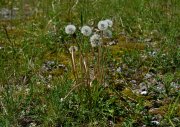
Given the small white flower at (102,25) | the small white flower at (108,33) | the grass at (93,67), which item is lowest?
the grass at (93,67)

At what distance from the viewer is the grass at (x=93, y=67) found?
16.0 ft

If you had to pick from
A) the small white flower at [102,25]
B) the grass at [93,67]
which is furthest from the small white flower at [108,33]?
the grass at [93,67]

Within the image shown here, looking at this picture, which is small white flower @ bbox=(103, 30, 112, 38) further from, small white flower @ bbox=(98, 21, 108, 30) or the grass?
the grass

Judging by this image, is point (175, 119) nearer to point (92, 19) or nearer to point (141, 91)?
point (141, 91)

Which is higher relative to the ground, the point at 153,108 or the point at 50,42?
the point at 50,42

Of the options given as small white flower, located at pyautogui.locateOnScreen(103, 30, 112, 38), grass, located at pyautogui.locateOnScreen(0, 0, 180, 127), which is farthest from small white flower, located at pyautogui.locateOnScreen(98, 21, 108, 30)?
grass, located at pyautogui.locateOnScreen(0, 0, 180, 127)

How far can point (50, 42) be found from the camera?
22.8 ft

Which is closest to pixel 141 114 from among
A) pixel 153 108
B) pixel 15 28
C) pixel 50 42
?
pixel 153 108

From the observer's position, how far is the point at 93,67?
5.94 meters

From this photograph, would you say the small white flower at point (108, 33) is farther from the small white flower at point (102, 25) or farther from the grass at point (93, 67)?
the grass at point (93, 67)

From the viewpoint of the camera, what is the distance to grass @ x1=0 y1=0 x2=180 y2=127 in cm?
487

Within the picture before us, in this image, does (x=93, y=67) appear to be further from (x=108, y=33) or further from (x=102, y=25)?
(x=102, y=25)

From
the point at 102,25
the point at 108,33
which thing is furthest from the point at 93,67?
the point at 102,25

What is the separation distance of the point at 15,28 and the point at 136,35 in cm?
209
